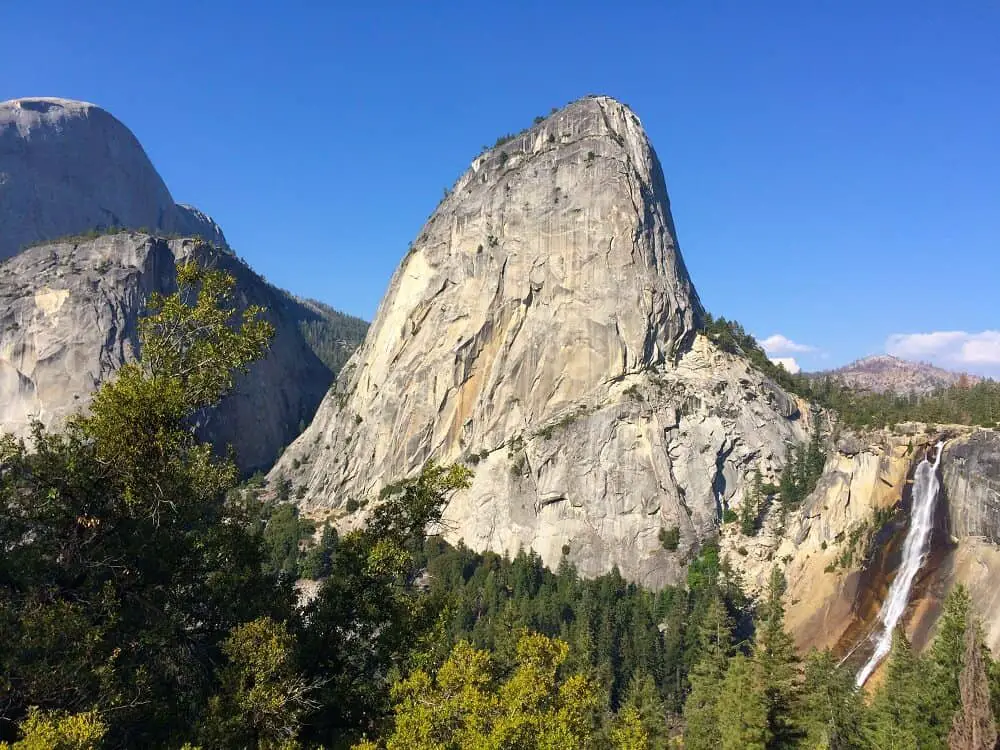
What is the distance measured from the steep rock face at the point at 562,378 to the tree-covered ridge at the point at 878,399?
22.3ft

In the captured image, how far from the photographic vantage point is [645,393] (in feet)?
256

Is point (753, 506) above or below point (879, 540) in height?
above

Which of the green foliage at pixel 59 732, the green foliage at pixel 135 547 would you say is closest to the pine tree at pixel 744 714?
the green foliage at pixel 135 547

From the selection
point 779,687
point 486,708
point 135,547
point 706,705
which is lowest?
point 706,705

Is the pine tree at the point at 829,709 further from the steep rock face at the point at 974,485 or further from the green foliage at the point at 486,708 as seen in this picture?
the steep rock face at the point at 974,485

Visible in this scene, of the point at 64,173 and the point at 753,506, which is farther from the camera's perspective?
the point at 64,173

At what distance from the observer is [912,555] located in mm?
46656

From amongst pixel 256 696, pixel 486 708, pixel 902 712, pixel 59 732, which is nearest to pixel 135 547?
pixel 256 696

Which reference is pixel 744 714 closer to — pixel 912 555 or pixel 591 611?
pixel 912 555

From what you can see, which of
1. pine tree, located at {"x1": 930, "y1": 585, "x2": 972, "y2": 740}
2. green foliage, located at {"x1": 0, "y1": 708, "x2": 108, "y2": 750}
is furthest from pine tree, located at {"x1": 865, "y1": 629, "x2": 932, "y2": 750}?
green foliage, located at {"x1": 0, "y1": 708, "x2": 108, "y2": 750}

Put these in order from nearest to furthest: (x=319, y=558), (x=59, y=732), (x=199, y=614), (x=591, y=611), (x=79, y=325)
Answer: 1. (x=59, y=732)
2. (x=199, y=614)
3. (x=591, y=611)
4. (x=319, y=558)
5. (x=79, y=325)

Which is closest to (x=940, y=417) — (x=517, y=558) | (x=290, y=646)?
(x=517, y=558)

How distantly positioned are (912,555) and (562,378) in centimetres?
4407

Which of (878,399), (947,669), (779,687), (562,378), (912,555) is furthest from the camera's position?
(562,378)
